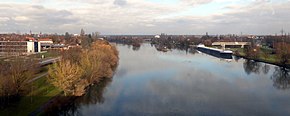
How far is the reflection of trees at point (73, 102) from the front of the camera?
881 centimetres

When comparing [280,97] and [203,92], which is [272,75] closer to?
[280,97]

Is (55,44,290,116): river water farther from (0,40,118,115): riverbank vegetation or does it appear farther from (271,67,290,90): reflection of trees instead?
(0,40,118,115): riverbank vegetation

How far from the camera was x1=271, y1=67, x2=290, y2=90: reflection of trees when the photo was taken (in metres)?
13.8

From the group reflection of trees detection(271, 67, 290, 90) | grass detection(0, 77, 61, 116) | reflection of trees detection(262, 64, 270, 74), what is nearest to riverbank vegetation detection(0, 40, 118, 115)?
grass detection(0, 77, 61, 116)

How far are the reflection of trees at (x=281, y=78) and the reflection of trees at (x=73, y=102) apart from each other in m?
7.98

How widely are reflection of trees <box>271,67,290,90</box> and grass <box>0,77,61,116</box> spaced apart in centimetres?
971

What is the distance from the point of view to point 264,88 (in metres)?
12.9

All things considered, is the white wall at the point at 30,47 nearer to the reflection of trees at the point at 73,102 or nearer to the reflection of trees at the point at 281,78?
the reflection of trees at the point at 73,102

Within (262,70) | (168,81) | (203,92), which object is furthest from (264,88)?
(262,70)

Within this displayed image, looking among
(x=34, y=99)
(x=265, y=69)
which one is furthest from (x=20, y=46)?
(x=265, y=69)

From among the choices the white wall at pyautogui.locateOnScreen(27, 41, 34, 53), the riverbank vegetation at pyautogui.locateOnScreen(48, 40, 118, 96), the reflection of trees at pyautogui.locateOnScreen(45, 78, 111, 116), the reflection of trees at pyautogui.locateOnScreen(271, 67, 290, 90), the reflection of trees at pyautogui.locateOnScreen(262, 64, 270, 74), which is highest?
the white wall at pyautogui.locateOnScreen(27, 41, 34, 53)

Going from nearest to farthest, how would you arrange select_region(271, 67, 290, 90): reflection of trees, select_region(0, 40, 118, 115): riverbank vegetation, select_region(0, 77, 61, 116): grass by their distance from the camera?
select_region(0, 77, 61, 116): grass < select_region(0, 40, 118, 115): riverbank vegetation < select_region(271, 67, 290, 90): reflection of trees

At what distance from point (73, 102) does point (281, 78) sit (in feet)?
36.8

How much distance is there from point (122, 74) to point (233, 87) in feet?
20.2
